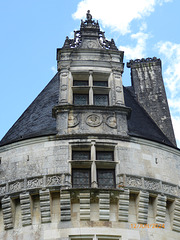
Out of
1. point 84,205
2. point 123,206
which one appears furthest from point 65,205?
point 123,206

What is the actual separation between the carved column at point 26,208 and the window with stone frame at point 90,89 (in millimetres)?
4605

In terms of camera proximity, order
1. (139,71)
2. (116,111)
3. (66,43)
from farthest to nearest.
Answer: (139,71), (66,43), (116,111)

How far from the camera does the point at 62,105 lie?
52.9ft

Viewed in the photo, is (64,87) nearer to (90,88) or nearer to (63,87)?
(63,87)

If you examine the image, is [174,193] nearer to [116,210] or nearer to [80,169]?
[116,210]

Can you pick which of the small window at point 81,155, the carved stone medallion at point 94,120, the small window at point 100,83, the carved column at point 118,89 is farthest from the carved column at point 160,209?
the small window at point 100,83

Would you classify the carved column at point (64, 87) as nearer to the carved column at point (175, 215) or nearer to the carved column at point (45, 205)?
the carved column at point (45, 205)

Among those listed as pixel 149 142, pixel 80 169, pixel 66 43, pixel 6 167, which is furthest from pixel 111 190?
pixel 66 43

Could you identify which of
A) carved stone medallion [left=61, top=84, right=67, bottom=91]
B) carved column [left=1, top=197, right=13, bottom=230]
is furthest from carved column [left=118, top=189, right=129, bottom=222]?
carved stone medallion [left=61, top=84, right=67, bottom=91]

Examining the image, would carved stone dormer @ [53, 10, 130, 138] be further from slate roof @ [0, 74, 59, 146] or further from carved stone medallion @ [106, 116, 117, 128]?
slate roof @ [0, 74, 59, 146]

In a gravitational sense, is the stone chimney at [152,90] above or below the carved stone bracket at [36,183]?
above

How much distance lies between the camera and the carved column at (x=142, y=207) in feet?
45.0

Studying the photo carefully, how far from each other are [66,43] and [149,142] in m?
5.68

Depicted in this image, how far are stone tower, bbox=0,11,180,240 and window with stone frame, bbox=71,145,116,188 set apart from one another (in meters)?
0.03
